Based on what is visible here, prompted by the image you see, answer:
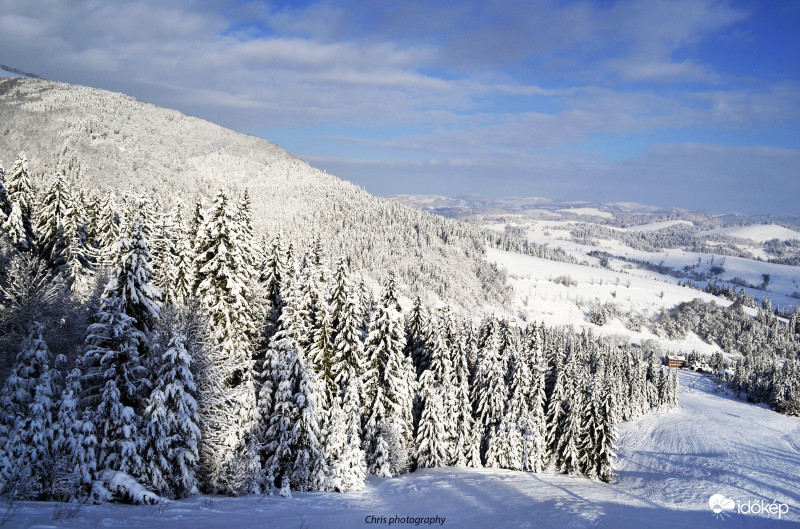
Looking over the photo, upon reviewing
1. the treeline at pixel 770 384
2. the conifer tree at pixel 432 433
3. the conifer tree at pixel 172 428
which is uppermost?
the conifer tree at pixel 172 428

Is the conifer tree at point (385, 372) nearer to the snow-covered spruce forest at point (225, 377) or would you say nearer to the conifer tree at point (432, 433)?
the snow-covered spruce forest at point (225, 377)

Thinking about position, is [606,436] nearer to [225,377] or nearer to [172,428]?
[225,377]

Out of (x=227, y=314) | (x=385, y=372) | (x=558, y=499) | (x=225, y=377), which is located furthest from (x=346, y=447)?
(x=558, y=499)

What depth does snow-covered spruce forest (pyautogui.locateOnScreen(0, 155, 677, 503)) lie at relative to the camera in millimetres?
17344

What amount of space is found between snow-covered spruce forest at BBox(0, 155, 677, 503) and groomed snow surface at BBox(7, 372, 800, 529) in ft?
7.93

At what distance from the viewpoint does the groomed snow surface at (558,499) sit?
1437 centimetres

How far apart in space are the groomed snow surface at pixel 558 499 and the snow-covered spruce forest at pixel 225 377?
7.93 ft

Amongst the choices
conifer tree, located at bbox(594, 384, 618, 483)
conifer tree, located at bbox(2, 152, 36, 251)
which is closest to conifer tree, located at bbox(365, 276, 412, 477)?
conifer tree, located at bbox(594, 384, 618, 483)

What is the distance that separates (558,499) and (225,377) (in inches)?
867

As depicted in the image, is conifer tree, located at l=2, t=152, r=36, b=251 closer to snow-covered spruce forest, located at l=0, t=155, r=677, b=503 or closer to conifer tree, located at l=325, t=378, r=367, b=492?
snow-covered spruce forest, located at l=0, t=155, r=677, b=503

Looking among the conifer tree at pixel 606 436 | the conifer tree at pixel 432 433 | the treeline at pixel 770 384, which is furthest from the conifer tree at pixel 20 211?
the treeline at pixel 770 384

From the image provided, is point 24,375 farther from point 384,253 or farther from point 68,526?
point 384,253

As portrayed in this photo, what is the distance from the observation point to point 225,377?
23.6 m

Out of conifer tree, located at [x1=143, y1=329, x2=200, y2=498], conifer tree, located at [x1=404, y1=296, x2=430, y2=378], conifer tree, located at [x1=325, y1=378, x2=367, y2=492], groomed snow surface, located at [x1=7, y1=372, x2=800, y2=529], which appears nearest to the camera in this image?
groomed snow surface, located at [x1=7, y1=372, x2=800, y2=529]
